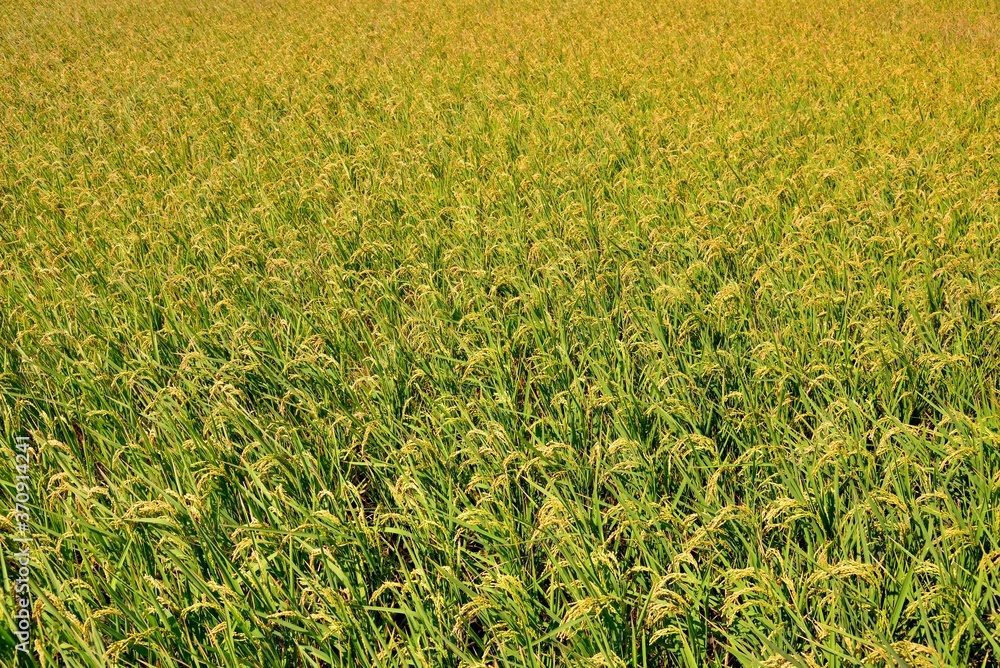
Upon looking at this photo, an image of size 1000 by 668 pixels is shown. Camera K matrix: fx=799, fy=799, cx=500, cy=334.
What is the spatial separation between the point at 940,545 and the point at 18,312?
385cm

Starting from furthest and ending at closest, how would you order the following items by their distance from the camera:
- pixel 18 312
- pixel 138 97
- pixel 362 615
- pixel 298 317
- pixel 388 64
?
pixel 388 64 < pixel 138 97 < pixel 18 312 < pixel 298 317 < pixel 362 615

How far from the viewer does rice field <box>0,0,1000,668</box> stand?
1976 millimetres

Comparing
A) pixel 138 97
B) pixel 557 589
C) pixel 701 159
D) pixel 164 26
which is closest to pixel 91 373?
pixel 557 589

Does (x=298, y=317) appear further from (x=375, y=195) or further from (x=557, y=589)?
(x=557, y=589)

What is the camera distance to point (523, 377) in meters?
3.20

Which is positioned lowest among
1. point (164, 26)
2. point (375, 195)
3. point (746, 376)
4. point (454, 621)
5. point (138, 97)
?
point (454, 621)

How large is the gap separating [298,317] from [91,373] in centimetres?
84

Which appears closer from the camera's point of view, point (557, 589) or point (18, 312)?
point (557, 589)

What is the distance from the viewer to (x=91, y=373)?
3211mm

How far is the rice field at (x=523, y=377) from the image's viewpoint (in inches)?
77.8

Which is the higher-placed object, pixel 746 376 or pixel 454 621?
pixel 746 376

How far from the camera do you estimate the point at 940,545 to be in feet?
6.91

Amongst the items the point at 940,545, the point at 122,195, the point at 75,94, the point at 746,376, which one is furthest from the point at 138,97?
the point at 940,545

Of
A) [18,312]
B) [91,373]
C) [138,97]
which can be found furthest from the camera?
[138,97]
